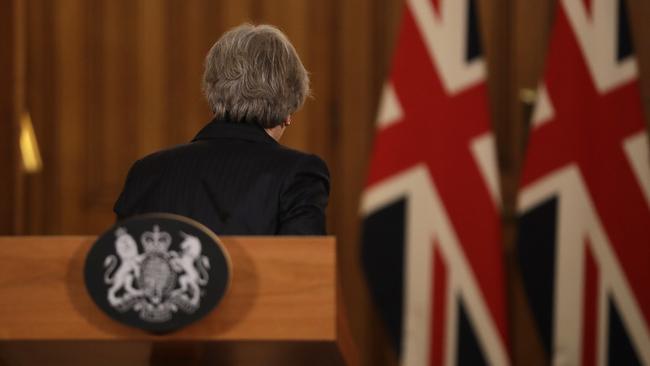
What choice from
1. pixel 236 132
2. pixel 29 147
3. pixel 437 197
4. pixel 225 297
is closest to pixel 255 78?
pixel 236 132

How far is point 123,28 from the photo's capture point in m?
4.52

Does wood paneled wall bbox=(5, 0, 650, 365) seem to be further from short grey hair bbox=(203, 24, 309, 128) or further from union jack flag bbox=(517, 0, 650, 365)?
short grey hair bbox=(203, 24, 309, 128)

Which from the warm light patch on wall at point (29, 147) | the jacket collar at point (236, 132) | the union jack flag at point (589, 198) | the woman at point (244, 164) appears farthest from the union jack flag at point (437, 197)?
the jacket collar at point (236, 132)

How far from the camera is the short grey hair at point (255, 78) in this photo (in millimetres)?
2430

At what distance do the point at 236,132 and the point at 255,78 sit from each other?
125 mm

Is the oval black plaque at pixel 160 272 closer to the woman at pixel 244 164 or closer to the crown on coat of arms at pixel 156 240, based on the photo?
the crown on coat of arms at pixel 156 240

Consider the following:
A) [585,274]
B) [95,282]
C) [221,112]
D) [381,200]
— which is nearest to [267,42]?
[221,112]

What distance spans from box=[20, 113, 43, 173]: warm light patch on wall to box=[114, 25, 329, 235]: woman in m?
2.18

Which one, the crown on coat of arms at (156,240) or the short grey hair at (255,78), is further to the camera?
the short grey hair at (255,78)

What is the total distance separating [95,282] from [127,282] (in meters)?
0.05

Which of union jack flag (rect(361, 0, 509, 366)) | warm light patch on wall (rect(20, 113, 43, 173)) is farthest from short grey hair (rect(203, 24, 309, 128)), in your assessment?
warm light patch on wall (rect(20, 113, 43, 173))

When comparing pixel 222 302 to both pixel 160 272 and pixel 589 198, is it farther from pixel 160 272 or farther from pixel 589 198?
pixel 589 198

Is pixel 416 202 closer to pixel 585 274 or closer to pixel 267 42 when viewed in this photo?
pixel 585 274

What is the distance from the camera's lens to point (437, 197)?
4.29 m
